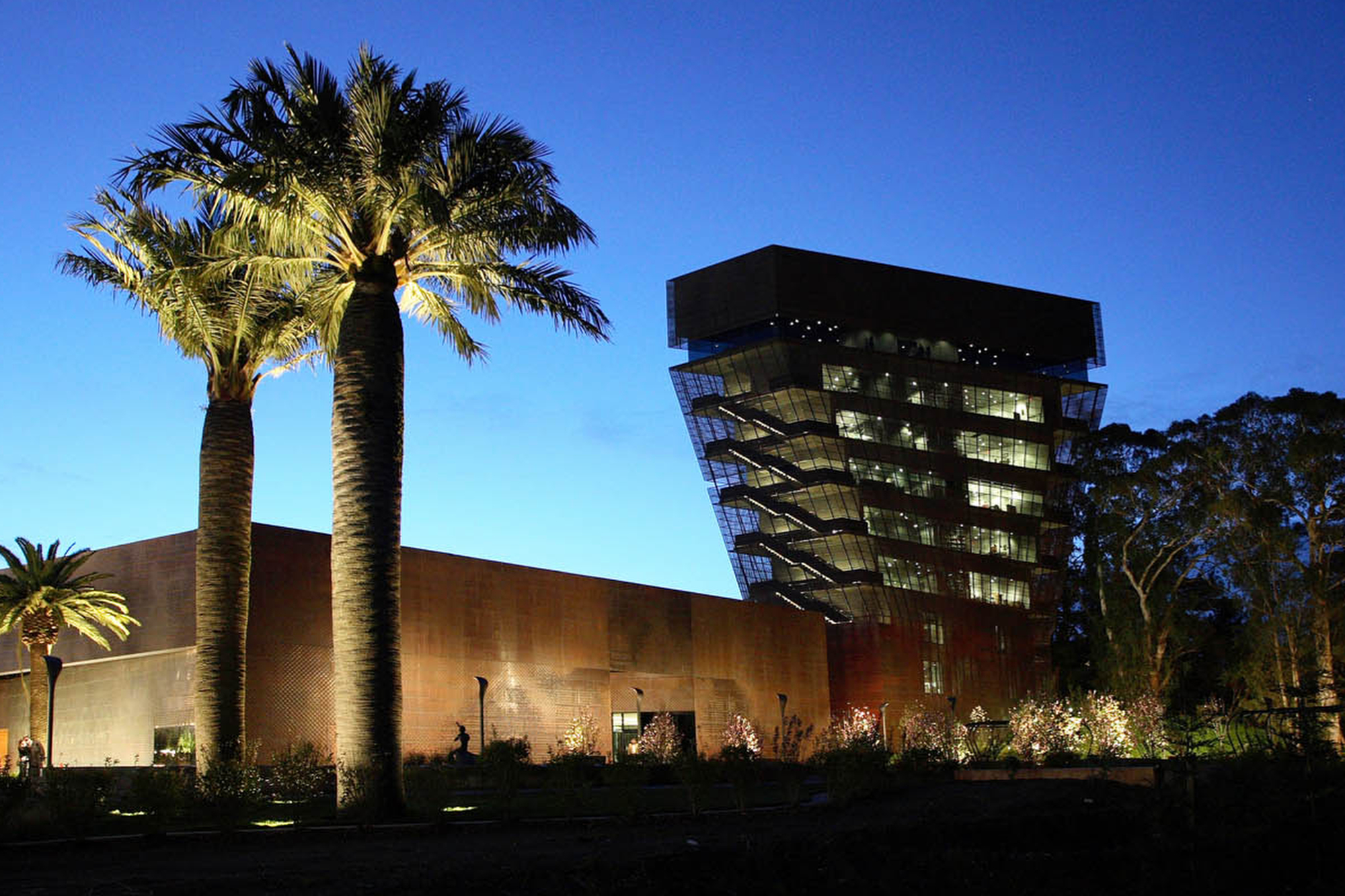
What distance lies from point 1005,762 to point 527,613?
54.0 feet

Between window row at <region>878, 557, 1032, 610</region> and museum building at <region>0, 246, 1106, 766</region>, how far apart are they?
14cm

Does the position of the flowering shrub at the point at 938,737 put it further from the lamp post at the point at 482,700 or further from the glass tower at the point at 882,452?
the glass tower at the point at 882,452

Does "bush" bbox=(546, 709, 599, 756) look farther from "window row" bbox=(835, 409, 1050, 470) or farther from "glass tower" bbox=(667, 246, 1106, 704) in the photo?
"window row" bbox=(835, 409, 1050, 470)

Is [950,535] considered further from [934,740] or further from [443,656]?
[934,740]

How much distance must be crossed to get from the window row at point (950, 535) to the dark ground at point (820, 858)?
6714 cm

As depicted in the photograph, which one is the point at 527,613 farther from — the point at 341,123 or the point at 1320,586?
the point at 1320,586

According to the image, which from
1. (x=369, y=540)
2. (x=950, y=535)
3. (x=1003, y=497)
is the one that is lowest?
(x=369, y=540)

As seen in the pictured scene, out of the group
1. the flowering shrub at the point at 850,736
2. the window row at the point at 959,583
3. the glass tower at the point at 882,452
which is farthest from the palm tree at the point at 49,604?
the window row at the point at 959,583

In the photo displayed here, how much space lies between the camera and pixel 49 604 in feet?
107

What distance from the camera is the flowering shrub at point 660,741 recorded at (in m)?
34.4

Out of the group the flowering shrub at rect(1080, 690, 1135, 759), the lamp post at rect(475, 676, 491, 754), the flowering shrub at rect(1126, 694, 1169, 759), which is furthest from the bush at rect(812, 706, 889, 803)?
the lamp post at rect(475, 676, 491, 754)

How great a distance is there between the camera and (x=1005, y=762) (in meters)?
29.7

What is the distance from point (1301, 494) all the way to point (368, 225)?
128 ft

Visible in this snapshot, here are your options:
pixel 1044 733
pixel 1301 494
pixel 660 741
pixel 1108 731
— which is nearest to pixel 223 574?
pixel 660 741
